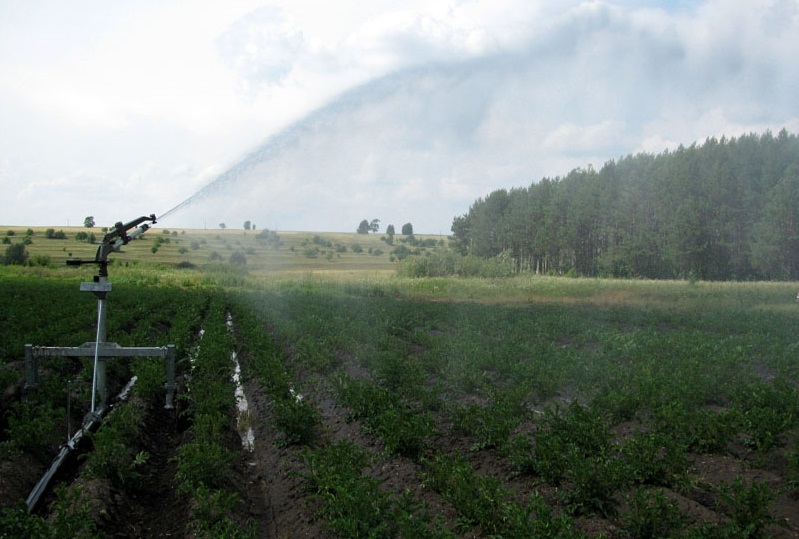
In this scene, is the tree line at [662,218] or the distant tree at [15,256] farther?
the distant tree at [15,256]

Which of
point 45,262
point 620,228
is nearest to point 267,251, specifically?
point 620,228

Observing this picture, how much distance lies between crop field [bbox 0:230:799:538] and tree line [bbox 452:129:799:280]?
26254 mm

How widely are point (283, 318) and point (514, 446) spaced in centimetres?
2043

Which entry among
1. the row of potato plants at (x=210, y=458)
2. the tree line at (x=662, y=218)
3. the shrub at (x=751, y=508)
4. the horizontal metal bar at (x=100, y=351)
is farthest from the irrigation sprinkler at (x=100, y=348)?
the tree line at (x=662, y=218)

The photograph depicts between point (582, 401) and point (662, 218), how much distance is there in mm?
41431

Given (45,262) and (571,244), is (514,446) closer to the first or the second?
(571,244)

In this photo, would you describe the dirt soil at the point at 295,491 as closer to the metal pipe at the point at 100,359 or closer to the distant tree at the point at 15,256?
the metal pipe at the point at 100,359

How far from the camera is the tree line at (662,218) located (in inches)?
1636

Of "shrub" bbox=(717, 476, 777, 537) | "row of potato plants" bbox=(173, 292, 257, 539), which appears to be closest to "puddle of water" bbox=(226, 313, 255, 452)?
"row of potato plants" bbox=(173, 292, 257, 539)

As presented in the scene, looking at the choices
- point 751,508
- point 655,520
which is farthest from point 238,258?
point 751,508

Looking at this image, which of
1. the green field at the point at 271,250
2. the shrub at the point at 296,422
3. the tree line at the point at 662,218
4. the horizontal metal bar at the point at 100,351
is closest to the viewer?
the shrub at the point at 296,422

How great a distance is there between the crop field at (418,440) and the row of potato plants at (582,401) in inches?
1.6

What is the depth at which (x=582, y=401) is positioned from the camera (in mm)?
12055

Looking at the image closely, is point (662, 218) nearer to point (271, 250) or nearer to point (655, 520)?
point (271, 250)
